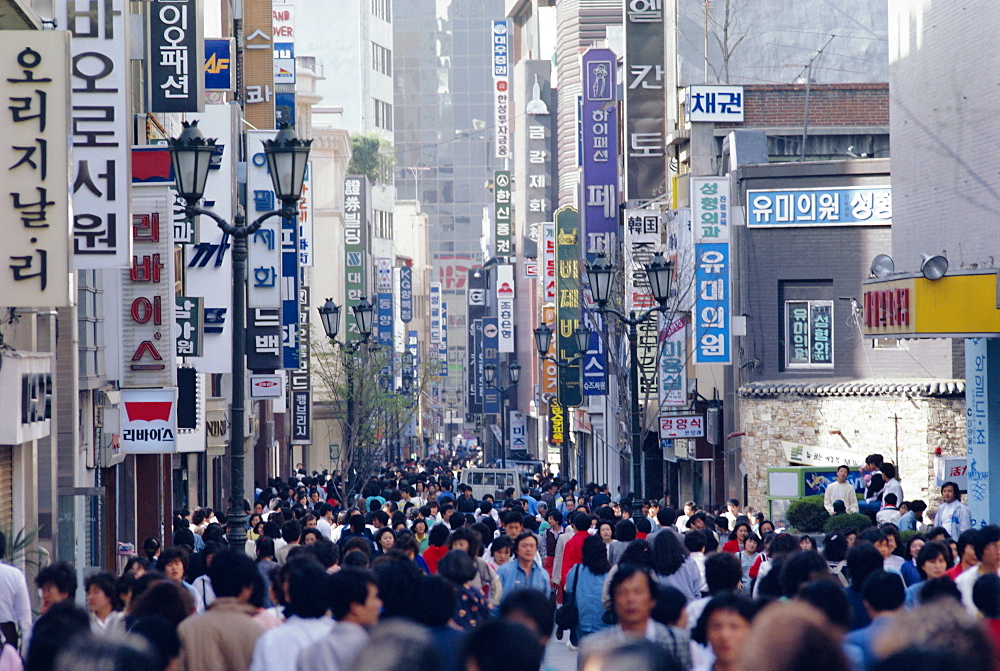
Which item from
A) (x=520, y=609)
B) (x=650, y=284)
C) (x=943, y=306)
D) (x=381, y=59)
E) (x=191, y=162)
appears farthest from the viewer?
(x=381, y=59)

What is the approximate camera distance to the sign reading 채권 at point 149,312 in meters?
19.3

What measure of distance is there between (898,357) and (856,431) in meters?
1.80

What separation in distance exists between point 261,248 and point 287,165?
49.4 feet

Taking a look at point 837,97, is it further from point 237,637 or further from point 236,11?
point 237,637

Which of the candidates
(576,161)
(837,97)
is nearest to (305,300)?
(837,97)

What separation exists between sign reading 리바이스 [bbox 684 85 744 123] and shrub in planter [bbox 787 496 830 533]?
16.5 metres

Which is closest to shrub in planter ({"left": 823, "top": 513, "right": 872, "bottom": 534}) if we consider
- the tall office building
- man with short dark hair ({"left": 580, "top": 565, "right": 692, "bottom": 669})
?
man with short dark hair ({"left": 580, "top": 565, "right": 692, "bottom": 669})

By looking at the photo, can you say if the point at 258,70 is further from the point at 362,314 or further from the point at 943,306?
the point at 943,306

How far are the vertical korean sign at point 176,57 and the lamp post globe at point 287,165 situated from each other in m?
7.99

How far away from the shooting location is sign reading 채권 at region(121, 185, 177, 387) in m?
19.3

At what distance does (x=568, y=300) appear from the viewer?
4928cm

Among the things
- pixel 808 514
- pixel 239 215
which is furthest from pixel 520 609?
pixel 808 514

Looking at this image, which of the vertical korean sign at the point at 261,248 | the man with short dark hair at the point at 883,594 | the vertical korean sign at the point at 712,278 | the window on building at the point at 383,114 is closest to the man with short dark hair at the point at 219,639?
the man with short dark hair at the point at 883,594

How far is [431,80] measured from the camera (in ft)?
511
